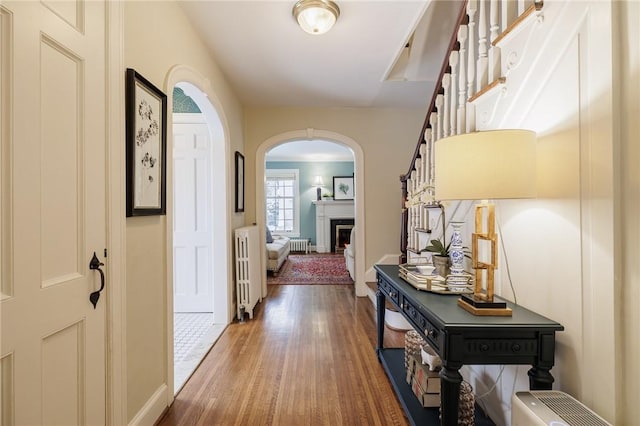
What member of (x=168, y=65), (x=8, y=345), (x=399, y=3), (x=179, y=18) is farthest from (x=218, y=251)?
(x=399, y=3)

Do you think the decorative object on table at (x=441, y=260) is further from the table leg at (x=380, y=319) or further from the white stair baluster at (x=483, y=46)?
the white stair baluster at (x=483, y=46)

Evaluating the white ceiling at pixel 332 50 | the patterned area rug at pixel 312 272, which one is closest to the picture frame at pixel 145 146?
the white ceiling at pixel 332 50

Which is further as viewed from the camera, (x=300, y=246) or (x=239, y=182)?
(x=300, y=246)

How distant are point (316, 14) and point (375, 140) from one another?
2.36m

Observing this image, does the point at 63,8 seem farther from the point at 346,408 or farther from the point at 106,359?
the point at 346,408

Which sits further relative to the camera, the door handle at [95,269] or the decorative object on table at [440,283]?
the decorative object on table at [440,283]

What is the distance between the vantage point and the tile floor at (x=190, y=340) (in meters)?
2.27

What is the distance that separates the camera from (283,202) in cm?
880

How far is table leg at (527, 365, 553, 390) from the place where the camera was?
3.80ft

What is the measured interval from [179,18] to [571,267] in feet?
8.68

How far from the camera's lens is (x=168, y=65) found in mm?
1929

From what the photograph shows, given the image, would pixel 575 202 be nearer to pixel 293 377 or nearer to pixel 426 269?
pixel 426 269

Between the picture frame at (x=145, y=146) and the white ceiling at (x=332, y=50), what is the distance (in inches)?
36.6

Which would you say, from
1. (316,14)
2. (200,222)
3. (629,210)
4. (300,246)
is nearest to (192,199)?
(200,222)
